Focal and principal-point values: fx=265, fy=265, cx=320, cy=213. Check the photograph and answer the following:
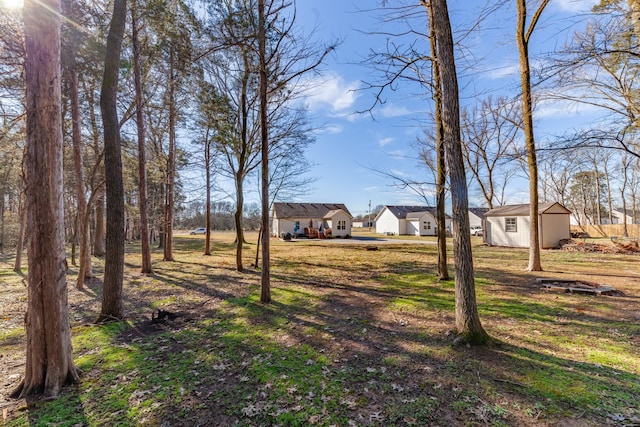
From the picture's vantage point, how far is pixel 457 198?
143 inches

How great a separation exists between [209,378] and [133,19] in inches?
391

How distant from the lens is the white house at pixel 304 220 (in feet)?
94.3

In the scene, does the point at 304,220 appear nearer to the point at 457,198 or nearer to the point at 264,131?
the point at 264,131

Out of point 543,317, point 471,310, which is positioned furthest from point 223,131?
point 543,317

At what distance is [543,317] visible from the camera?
4.54 m

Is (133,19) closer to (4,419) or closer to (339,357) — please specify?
(4,419)

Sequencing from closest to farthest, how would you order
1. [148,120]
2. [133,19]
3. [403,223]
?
[133,19]
[148,120]
[403,223]

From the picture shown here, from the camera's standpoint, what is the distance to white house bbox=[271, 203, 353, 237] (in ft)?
94.3

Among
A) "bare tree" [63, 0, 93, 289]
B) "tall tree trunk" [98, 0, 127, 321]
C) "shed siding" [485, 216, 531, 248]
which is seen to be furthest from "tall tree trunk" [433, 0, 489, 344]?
"shed siding" [485, 216, 531, 248]

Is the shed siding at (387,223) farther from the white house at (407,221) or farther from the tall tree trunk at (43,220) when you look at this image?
the tall tree trunk at (43,220)

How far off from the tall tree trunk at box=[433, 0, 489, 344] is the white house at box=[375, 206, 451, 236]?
27564mm

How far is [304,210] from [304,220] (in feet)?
4.99

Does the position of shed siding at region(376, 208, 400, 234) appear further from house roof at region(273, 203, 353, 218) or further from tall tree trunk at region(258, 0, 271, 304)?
tall tree trunk at region(258, 0, 271, 304)

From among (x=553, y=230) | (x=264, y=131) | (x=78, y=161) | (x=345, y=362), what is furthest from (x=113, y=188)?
(x=553, y=230)
